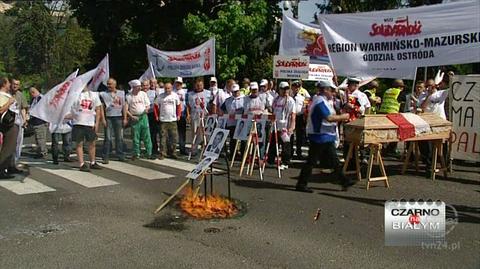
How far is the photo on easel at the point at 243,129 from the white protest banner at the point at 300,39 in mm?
3341

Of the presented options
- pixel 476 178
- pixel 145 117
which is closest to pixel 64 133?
pixel 145 117

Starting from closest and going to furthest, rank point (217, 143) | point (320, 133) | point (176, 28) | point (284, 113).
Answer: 1. point (217, 143)
2. point (320, 133)
3. point (284, 113)
4. point (176, 28)

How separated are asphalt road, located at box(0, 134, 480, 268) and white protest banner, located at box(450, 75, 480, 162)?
644 millimetres

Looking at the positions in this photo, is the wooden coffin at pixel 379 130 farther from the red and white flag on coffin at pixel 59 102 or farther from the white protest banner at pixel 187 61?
the white protest banner at pixel 187 61

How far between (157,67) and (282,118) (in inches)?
224

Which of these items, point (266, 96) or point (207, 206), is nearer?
point (207, 206)

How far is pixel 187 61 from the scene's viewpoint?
14609 mm

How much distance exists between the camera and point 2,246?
6.15m

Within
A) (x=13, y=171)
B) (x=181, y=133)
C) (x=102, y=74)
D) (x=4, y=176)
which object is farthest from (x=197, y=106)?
(x=4, y=176)

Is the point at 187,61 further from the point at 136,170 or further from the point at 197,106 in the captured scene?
the point at 136,170

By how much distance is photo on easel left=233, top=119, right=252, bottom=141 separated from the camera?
10906 mm

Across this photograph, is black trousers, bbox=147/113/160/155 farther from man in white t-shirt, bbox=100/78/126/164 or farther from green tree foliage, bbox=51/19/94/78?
green tree foliage, bbox=51/19/94/78

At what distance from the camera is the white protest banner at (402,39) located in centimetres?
Result: 804

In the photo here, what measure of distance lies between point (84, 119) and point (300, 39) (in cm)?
582
